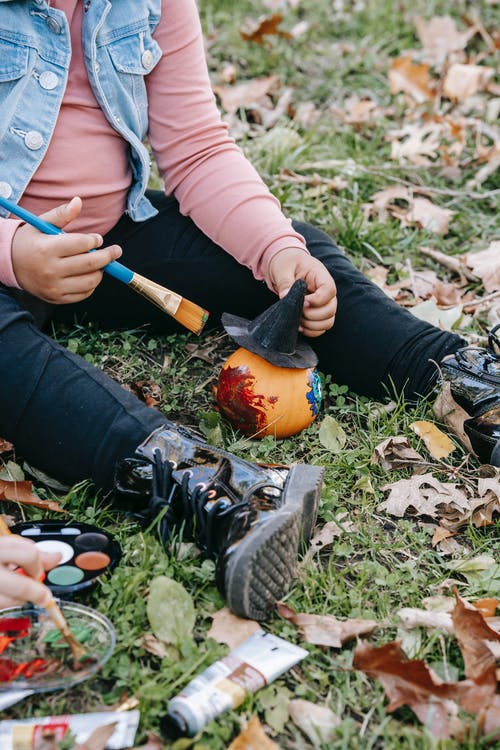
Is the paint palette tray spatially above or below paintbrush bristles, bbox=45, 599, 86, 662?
below

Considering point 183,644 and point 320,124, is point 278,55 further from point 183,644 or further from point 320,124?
point 183,644

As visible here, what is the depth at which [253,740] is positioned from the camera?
4.06 feet

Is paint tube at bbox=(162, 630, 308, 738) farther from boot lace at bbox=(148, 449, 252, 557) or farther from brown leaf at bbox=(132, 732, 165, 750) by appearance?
boot lace at bbox=(148, 449, 252, 557)

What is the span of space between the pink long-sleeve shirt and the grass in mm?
362

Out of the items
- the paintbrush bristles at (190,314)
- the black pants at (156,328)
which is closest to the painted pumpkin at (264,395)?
the paintbrush bristles at (190,314)

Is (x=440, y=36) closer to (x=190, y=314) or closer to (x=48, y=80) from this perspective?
(x=48, y=80)

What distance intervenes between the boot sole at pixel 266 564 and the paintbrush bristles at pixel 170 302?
0.53 meters

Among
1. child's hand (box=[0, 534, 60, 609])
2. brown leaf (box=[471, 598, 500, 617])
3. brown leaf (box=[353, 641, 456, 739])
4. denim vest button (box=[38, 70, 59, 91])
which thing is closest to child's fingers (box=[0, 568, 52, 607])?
child's hand (box=[0, 534, 60, 609])

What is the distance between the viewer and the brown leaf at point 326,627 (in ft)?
4.67

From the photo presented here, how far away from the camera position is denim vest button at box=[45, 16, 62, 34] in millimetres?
1898

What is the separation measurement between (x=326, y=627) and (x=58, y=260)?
880 millimetres

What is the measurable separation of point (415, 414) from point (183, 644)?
908 mm

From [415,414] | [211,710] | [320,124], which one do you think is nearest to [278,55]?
[320,124]

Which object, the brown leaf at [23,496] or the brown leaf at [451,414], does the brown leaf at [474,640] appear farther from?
the brown leaf at [23,496]
